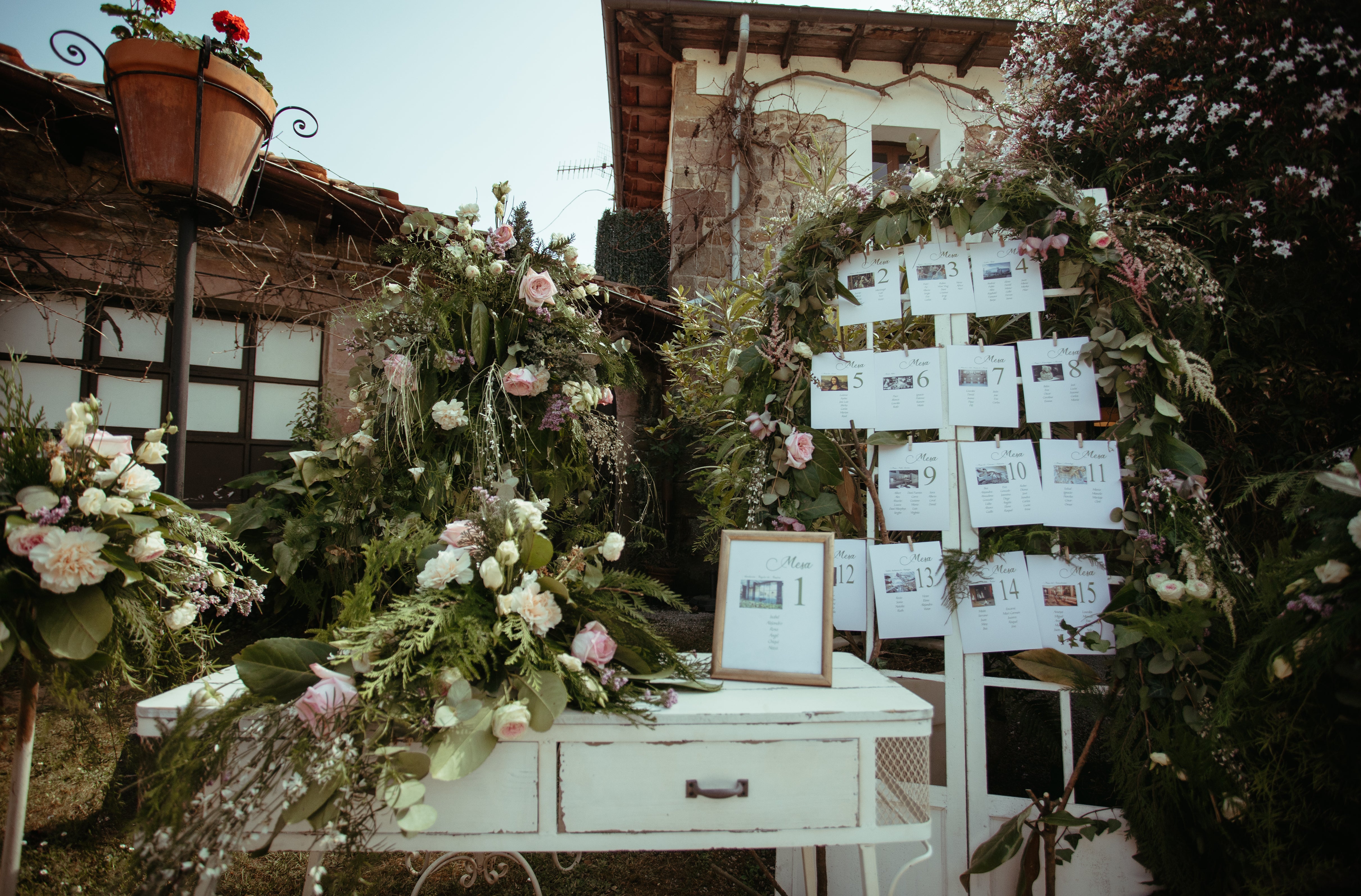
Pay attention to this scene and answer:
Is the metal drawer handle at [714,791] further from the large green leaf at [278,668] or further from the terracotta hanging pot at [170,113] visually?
the terracotta hanging pot at [170,113]

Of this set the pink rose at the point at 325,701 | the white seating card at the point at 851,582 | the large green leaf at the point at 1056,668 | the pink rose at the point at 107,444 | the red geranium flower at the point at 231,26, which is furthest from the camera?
the white seating card at the point at 851,582

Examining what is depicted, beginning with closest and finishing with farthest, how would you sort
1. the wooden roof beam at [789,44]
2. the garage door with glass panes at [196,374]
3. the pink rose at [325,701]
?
the pink rose at [325,701], the garage door with glass panes at [196,374], the wooden roof beam at [789,44]

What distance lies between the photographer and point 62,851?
195cm

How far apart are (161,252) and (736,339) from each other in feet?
10.6

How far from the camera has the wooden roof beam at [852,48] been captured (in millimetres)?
5406

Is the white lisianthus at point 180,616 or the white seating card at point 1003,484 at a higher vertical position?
the white seating card at point 1003,484

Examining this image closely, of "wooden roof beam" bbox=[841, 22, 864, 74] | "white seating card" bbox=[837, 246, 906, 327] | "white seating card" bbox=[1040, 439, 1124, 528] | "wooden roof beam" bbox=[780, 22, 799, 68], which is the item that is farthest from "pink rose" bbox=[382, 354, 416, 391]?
"wooden roof beam" bbox=[841, 22, 864, 74]

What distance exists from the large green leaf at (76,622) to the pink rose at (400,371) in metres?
0.86

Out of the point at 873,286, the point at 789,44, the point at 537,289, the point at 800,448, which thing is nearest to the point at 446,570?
the point at 537,289

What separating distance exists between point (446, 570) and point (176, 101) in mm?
1648

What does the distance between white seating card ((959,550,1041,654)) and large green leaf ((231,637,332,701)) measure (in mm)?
1711

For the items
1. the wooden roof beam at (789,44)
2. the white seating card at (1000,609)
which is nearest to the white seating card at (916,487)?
the white seating card at (1000,609)

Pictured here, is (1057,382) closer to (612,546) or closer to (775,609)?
(775,609)

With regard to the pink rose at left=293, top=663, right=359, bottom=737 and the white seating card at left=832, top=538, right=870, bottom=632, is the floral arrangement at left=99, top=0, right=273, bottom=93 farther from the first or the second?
the white seating card at left=832, top=538, right=870, bottom=632
